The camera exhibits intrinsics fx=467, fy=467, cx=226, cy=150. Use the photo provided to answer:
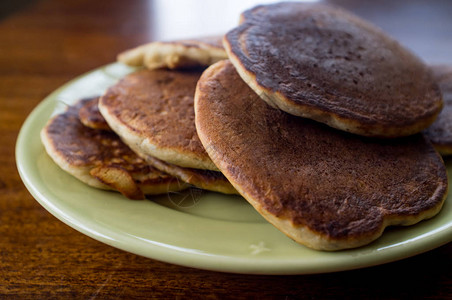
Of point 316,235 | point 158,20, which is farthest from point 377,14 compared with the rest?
point 316,235

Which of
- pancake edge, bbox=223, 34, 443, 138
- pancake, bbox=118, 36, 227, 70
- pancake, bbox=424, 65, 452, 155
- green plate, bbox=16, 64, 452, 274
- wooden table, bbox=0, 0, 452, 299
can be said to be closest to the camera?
green plate, bbox=16, 64, 452, 274

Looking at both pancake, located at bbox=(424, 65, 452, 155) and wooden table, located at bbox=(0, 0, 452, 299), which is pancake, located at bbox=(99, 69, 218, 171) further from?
pancake, located at bbox=(424, 65, 452, 155)

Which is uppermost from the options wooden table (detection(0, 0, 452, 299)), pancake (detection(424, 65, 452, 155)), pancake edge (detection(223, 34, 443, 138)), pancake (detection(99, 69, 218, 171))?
pancake edge (detection(223, 34, 443, 138))

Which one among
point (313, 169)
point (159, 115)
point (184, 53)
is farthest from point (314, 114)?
point (184, 53)

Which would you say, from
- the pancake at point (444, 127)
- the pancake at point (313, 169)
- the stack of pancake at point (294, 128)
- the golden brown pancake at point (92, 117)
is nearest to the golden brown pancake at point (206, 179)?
the stack of pancake at point (294, 128)

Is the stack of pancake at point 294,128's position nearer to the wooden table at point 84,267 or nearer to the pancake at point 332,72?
the pancake at point 332,72

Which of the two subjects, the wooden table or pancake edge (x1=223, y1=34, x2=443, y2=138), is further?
pancake edge (x1=223, y1=34, x2=443, y2=138)

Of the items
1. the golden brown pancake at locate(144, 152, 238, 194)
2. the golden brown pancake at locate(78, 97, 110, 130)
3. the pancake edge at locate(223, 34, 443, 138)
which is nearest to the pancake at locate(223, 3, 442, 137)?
the pancake edge at locate(223, 34, 443, 138)

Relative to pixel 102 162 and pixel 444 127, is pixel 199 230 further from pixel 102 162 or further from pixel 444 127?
pixel 444 127
